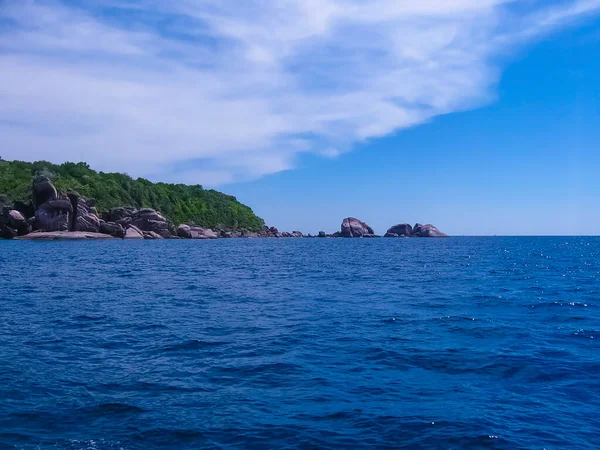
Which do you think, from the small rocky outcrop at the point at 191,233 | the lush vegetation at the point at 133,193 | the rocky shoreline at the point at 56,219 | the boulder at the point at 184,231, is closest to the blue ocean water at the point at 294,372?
the rocky shoreline at the point at 56,219

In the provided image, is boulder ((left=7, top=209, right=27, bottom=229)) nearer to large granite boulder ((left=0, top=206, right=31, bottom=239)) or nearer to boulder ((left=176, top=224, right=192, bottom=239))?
large granite boulder ((left=0, top=206, right=31, bottom=239))

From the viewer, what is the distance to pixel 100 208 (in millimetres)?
119438

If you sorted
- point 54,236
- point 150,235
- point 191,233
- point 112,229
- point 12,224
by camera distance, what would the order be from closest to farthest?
point 12,224 → point 54,236 → point 112,229 → point 150,235 → point 191,233

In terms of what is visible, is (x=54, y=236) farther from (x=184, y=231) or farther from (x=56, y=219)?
(x=184, y=231)

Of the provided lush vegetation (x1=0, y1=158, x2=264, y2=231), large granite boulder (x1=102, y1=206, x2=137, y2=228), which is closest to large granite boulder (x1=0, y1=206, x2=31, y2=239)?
lush vegetation (x1=0, y1=158, x2=264, y2=231)

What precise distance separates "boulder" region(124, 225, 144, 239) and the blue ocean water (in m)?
87.0

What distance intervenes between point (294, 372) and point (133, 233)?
10707 centimetres

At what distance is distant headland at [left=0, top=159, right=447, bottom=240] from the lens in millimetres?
93500

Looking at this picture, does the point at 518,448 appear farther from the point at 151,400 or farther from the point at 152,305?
the point at 152,305

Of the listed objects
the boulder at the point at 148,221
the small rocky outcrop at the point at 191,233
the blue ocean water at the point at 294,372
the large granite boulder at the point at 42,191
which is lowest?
the blue ocean water at the point at 294,372

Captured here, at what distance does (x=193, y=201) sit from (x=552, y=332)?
162 m

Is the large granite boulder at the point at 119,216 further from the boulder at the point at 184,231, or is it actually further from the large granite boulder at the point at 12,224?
the large granite boulder at the point at 12,224

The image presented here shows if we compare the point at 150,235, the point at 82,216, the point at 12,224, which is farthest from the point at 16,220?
the point at 150,235

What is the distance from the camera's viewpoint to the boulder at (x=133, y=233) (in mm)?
111125
